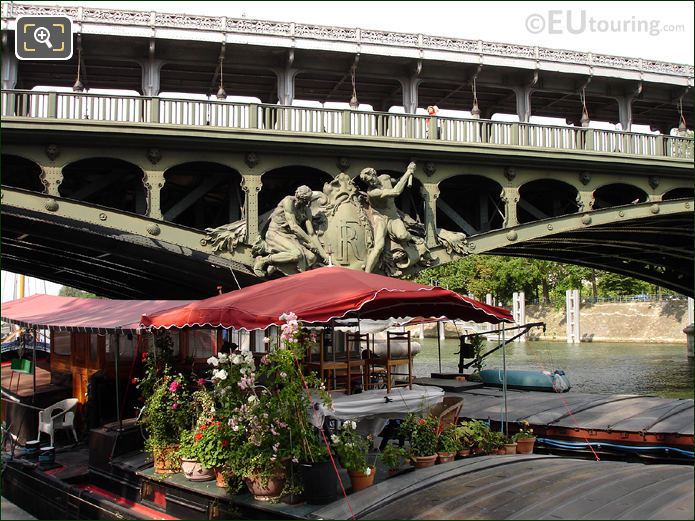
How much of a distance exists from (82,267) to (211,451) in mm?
24972

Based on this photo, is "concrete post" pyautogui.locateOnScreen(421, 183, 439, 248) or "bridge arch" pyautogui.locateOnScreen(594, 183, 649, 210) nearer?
"concrete post" pyautogui.locateOnScreen(421, 183, 439, 248)

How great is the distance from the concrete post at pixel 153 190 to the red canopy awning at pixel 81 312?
3.17 meters

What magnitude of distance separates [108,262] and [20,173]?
6187mm

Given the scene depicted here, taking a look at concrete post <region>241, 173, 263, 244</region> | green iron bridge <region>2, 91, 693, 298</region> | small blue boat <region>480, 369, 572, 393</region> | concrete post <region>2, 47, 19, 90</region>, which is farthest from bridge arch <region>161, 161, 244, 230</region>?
small blue boat <region>480, 369, 572, 393</region>

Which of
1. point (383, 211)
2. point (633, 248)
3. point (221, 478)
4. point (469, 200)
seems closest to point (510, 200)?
point (469, 200)

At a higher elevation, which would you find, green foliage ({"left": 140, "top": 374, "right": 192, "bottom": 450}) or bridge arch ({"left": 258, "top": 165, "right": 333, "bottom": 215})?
bridge arch ({"left": 258, "top": 165, "right": 333, "bottom": 215})

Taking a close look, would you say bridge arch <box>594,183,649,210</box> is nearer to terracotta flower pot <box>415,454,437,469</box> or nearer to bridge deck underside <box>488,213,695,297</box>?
bridge deck underside <box>488,213,695,297</box>

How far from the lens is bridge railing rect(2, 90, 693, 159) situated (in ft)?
57.3

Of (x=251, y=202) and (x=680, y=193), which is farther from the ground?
(x=680, y=193)

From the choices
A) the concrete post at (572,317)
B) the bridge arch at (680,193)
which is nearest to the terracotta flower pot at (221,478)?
the bridge arch at (680,193)

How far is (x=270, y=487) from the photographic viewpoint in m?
7.35

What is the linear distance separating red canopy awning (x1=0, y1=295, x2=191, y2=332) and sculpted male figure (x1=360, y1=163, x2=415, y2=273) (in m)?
6.87

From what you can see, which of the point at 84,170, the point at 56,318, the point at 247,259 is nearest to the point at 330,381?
the point at 56,318

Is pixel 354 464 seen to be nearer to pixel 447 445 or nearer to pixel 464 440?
pixel 447 445
